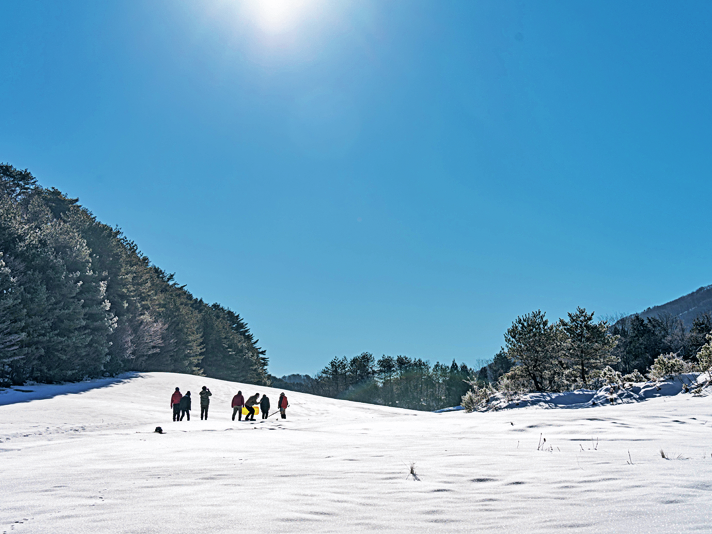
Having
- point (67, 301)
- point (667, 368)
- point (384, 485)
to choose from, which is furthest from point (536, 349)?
point (67, 301)

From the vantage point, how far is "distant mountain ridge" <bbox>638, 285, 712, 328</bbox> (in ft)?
524

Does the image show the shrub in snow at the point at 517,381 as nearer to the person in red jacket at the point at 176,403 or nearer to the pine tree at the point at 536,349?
the pine tree at the point at 536,349

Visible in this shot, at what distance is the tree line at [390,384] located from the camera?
9744 cm

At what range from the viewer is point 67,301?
29.1 metres

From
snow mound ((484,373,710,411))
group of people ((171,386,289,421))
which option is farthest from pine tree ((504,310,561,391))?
group of people ((171,386,289,421))

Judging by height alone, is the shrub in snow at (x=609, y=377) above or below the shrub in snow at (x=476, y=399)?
above

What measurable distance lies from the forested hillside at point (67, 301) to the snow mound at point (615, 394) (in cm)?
2606

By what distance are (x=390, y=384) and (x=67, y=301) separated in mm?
79988

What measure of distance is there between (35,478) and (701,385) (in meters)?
18.7

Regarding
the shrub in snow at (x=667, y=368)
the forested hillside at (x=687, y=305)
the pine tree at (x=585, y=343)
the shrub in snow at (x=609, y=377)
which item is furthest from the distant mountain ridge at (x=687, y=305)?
the shrub in snow at (x=667, y=368)

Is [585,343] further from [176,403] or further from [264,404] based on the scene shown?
[176,403]

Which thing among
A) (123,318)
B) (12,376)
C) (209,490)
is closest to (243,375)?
(123,318)

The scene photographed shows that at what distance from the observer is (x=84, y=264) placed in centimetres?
3189

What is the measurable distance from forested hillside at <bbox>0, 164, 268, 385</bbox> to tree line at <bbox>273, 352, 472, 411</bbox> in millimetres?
52860
